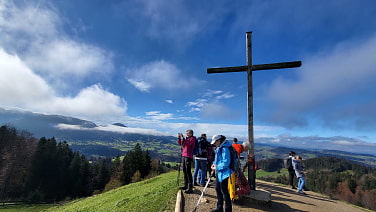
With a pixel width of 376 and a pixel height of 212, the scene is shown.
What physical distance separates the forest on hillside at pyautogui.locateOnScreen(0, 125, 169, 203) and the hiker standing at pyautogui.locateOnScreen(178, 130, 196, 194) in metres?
37.3

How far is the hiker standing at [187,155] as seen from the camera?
797cm

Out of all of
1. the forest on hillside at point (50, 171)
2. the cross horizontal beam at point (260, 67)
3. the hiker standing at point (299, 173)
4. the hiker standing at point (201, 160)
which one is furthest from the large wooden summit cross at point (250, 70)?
the forest on hillside at point (50, 171)

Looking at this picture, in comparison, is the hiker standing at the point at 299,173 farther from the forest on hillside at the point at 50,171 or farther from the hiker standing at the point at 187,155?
the forest on hillside at the point at 50,171

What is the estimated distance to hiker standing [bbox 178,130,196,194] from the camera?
26.2ft

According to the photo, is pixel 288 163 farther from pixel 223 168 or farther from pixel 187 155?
pixel 223 168

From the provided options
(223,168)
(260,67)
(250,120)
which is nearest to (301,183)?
(250,120)

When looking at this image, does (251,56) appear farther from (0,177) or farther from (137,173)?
(0,177)

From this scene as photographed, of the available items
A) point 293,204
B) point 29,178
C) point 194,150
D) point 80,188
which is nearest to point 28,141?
point 29,178

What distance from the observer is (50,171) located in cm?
5784

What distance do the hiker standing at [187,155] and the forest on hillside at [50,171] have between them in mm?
37284

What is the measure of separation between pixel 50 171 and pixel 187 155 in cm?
6823

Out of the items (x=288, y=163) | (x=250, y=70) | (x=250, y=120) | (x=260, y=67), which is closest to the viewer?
(x=250, y=120)

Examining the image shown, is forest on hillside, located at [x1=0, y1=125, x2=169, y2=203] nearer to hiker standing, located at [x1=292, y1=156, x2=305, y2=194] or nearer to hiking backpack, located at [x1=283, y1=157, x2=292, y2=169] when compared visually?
hiking backpack, located at [x1=283, y1=157, x2=292, y2=169]

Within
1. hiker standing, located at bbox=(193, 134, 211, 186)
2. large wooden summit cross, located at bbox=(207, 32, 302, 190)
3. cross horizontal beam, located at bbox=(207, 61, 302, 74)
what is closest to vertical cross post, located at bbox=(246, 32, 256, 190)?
Result: large wooden summit cross, located at bbox=(207, 32, 302, 190)
